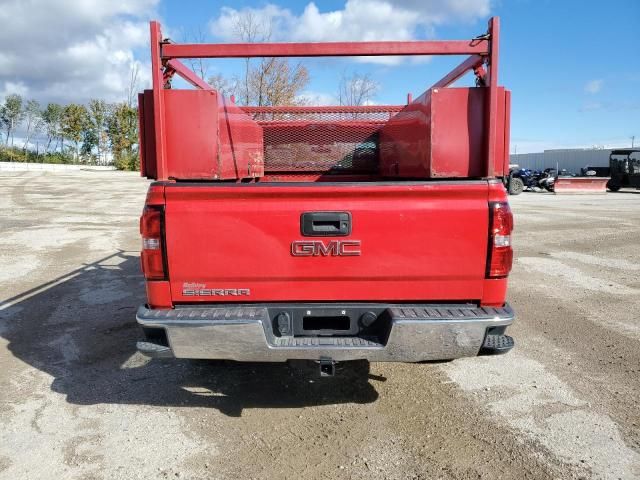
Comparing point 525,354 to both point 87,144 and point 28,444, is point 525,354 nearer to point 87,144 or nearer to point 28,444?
point 28,444

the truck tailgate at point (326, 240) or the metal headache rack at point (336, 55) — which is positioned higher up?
the metal headache rack at point (336, 55)

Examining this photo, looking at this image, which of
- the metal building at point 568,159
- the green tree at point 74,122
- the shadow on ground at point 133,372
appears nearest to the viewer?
the shadow on ground at point 133,372

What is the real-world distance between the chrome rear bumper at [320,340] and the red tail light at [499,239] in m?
0.27

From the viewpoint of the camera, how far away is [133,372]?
424cm

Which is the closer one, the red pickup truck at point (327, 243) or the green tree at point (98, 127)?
the red pickup truck at point (327, 243)

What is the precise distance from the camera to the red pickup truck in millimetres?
2963

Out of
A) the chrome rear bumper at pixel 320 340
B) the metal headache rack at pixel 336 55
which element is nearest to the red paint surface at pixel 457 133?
the metal headache rack at pixel 336 55

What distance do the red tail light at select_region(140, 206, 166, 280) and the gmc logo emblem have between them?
807 mm

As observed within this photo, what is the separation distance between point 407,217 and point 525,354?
2459mm

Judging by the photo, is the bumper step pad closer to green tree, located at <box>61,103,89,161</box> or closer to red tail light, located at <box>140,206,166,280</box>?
red tail light, located at <box>140,206,166,280</box>

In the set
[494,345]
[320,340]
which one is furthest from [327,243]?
[494,345]

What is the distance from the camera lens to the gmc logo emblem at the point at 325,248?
302 cm

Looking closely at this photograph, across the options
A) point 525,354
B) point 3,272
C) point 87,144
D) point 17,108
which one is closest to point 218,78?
point 3,272

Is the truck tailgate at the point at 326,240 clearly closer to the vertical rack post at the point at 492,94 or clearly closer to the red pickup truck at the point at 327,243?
the red pickup truck at the point at 327,243
